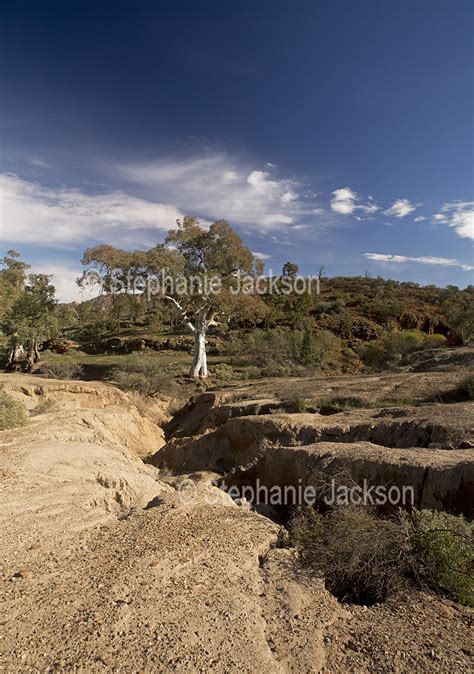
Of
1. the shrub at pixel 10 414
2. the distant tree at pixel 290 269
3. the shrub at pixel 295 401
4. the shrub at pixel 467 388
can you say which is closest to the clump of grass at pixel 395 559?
the shrub at pixel 10 414

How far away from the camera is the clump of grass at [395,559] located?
4223 millimetres

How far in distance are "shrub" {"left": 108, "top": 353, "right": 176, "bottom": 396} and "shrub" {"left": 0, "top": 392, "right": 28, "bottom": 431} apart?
9.55 meters

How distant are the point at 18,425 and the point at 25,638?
743 cm

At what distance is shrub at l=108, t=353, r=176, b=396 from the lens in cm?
2006

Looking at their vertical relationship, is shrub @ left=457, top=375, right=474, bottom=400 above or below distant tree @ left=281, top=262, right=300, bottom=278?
below

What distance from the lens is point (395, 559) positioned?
4379 mm

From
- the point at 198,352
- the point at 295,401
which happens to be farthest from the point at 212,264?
the point at 295,401

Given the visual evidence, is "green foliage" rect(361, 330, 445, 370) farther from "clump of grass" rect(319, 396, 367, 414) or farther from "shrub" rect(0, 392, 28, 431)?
"shrub" rect(0, 392, 28, 431)

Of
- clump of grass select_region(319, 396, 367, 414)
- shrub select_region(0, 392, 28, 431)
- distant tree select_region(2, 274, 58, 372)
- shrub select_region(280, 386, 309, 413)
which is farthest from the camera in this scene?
distant tree select_region(2, 274, 58, 372)

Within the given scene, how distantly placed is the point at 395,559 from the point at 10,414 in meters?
8.93

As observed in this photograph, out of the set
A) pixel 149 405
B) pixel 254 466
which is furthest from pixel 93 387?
pixel 254 466

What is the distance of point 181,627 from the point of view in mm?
3486

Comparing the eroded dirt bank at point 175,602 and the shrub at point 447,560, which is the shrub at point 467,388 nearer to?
the shrub at point 447,560

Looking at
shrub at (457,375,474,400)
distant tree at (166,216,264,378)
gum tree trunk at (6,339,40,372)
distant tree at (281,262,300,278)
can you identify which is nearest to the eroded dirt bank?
shrub at (457,375,474,400)
